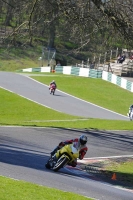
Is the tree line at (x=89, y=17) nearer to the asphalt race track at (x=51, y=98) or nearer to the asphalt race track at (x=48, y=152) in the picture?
the asphalt race track at (x=48, y=152)

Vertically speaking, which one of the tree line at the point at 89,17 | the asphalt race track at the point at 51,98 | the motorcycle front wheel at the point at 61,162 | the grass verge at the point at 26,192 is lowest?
the asphalt race track at the point at 51,98

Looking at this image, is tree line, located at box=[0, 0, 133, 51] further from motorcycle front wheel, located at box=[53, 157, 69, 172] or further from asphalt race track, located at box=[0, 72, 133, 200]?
motorcycle front wheel, located at box=[53, 157, 69, 172]

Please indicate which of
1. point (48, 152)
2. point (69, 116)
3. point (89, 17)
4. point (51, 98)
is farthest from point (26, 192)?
point (51, 98)

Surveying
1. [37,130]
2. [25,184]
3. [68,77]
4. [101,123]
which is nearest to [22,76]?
[68,77]

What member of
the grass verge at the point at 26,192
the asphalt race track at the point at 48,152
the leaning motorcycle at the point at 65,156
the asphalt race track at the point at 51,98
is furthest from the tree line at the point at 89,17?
the asphalt race track at the point at 51,98

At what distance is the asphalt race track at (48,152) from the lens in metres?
13.2

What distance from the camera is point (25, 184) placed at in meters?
11.6

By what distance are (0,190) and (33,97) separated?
32236mm

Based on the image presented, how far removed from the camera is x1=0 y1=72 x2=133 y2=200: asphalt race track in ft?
43.3

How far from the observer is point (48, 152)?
19.8m

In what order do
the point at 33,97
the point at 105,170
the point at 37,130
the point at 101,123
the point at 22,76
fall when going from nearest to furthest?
1. the point at 105,170
2. the point at 37,130
3. the point at 101,123
4. the point at 33,97
5. the point at 22,76

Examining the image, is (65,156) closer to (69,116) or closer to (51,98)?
(69,116)

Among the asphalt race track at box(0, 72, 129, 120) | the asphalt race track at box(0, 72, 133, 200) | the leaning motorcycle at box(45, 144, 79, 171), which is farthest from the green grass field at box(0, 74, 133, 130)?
the leaning motorcycle at box(45, 144, 79, 171)

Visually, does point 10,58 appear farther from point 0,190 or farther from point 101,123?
point 0,190
